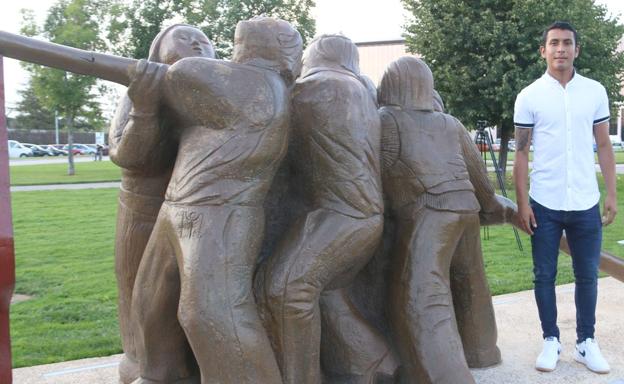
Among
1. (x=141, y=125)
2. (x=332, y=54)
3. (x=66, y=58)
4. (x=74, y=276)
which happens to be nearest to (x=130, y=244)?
(x=141, y=125)

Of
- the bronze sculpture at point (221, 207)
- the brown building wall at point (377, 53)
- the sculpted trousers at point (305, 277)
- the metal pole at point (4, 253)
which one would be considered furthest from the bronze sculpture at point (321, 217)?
the brown building wall at point (377, 53)

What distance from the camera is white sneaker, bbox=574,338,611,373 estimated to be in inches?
144

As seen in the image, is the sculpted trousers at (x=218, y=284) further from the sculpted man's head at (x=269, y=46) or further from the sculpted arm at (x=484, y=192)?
the sculpted arm at (x=484, y=192)

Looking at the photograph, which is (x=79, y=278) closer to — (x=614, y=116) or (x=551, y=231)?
(x=551, y=231)

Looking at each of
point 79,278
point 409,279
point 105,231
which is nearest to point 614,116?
point 105,231

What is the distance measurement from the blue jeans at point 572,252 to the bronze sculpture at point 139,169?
2.02 m

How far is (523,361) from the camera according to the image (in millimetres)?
3822

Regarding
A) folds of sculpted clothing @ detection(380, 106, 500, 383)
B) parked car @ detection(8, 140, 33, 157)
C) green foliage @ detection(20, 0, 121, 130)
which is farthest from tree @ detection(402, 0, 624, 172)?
parked car @ detection(8, 140, 33, 157)

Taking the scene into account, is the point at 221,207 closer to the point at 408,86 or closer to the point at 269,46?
the point at 269,46

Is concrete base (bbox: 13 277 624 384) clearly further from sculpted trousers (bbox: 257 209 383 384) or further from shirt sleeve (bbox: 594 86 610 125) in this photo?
shirt sleeve (bbox: 594 86 610 125)

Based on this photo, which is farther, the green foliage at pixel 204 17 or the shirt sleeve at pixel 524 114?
the green foliage at pixel 204 17

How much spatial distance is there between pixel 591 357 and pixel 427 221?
1.47 meters

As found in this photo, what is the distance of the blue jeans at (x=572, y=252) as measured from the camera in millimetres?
3549

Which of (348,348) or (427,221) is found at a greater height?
(427,221)
